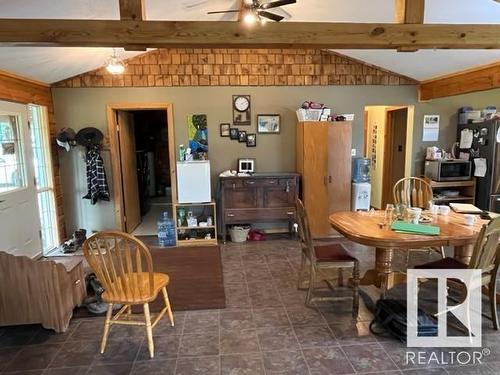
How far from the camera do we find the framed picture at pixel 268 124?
206 inches

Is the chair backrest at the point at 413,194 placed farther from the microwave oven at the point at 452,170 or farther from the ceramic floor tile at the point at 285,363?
the ceramic floor tile at the point at 285,363

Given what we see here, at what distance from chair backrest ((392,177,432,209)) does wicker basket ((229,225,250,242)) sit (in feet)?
6.97

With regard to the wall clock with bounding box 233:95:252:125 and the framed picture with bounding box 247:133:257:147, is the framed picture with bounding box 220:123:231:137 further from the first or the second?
the framed picture with bounding box 247:133:257:147

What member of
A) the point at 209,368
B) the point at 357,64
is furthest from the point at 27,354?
the point at 357,64

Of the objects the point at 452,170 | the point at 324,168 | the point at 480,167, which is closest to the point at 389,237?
the point at 324,168

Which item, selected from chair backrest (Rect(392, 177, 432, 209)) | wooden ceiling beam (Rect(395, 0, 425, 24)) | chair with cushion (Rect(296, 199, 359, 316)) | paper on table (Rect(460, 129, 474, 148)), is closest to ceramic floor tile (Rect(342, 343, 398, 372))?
chair with cushion (Rect(296, 199, 359, 316))

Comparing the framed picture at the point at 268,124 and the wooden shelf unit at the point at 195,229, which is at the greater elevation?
the framed picture at the point at 268,124

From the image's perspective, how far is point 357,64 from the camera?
5.23 metres

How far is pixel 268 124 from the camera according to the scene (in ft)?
17.2

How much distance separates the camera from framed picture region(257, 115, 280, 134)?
5227 mm

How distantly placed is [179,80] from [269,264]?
9.62ft

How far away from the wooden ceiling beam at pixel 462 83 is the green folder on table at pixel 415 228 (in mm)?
2427

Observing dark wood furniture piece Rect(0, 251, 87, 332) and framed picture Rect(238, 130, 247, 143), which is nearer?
dark wood furniture piece Rect(0, 251, 87, 332)

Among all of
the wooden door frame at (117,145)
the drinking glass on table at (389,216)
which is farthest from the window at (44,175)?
the drinking glass on table at (389,216)
